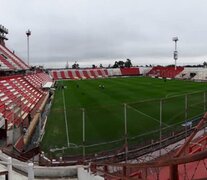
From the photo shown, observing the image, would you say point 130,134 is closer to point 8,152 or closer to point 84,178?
point 8,152

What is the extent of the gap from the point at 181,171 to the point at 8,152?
543cm

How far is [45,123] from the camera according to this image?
17188 mm

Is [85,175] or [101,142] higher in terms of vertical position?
[85,175]

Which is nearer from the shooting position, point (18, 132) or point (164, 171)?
point (164, 171)

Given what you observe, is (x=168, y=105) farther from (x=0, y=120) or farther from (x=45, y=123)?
(x=0, y=120)

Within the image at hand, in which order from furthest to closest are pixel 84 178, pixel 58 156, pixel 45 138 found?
pixel 45 138 < pixel 58 156 < pixel 84 178

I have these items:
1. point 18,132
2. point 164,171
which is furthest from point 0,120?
point 164,171

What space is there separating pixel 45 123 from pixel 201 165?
39.3 ft

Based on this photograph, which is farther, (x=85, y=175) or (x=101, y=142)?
(x=101, y=142)

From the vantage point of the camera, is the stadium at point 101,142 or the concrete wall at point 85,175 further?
the concrete wall at point 85,175

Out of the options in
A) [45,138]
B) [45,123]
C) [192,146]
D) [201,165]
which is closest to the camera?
[201,165]

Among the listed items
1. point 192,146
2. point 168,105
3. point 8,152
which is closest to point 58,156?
point 8,152

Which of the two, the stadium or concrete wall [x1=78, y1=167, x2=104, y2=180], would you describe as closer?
the stadium

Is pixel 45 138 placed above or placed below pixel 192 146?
below
